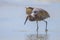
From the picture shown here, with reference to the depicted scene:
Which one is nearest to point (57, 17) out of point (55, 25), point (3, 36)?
point (55, 25)

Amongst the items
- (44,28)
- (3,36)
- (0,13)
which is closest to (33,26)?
(44,28)

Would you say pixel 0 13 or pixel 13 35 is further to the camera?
pixel 0 13

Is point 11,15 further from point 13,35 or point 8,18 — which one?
point 13,35

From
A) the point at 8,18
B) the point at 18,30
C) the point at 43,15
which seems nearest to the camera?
the point at 43,15

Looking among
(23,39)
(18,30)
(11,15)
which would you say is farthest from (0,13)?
(23,39)

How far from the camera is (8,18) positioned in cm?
110

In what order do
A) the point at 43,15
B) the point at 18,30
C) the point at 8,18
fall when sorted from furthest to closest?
the point at 8,18 < the point at 18,30 < the point at 43,15

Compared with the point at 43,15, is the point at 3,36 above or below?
below

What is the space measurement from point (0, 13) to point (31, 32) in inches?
14.8

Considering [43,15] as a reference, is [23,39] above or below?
below

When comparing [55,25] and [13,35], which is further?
[55,25]

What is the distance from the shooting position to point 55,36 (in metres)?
0.85

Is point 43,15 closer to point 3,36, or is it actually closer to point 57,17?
point 3,36

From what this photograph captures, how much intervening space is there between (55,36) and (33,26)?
15cm
